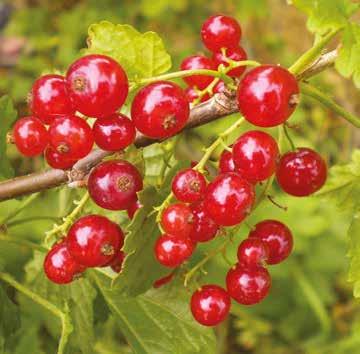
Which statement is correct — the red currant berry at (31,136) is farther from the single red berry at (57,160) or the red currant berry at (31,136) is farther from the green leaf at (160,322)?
the green leaf at (160,322)

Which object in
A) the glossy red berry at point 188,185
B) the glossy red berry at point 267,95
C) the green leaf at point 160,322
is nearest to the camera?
the glossy red berry at point 267,95

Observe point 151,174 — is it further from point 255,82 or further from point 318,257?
point 318,257

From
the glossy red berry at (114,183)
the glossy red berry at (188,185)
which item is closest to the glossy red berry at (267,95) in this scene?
the glossy red berry at (188,185)

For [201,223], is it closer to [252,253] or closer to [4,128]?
[252,253]

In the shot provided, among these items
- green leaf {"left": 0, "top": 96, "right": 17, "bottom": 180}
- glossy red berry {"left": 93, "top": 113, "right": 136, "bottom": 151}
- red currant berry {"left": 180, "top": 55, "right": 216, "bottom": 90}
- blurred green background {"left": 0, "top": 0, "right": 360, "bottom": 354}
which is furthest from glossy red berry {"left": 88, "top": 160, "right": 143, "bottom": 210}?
blurred green background {"left": 0, "top": 0, "right": 360, "bottom": 354}

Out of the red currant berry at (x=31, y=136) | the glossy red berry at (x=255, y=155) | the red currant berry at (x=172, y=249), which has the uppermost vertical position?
the red currant berry at (x=31, y=136)
